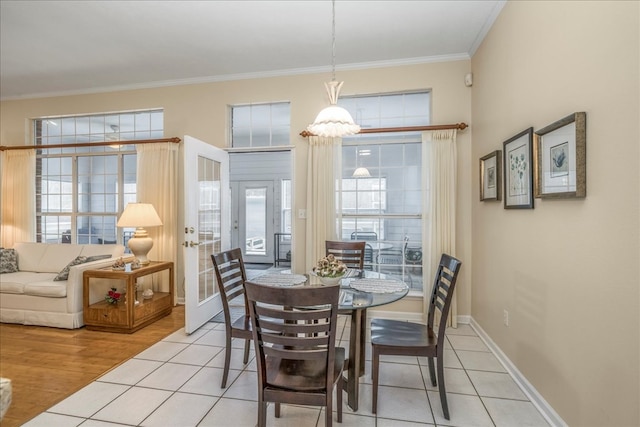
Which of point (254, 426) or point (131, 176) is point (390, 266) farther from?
point (131, 176)

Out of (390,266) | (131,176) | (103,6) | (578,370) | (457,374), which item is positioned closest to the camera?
(578,370)

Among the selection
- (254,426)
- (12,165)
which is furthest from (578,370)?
(12,165)

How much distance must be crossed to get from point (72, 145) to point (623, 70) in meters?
5.66

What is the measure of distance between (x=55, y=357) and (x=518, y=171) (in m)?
4.08

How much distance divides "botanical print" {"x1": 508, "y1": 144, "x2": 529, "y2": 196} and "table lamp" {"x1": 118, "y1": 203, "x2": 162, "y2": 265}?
12.2 ft

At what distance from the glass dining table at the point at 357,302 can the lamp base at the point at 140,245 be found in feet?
6.82

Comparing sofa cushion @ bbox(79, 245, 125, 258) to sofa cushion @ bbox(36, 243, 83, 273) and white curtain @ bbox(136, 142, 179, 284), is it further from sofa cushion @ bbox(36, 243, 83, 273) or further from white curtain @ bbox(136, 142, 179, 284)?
white curtain @ bbox(136, 142, 179, 284)

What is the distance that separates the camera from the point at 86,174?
453 cm

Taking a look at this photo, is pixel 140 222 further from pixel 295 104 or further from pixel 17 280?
pixel 295 104

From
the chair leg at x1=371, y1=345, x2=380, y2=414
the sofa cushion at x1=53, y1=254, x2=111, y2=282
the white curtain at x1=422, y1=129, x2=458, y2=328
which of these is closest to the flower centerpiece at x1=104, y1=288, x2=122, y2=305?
the sofa cushion at x1=53, y1=254, x2=111, y2=282

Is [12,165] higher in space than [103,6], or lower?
lower

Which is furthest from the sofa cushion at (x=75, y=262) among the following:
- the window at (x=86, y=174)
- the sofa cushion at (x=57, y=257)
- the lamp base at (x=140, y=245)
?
the window at (x=86, y=174)

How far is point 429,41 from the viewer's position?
3.21 m

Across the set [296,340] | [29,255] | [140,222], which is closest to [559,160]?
[296,340]
